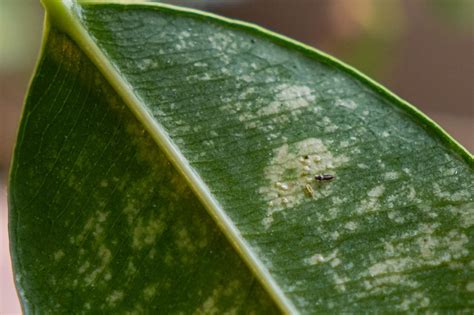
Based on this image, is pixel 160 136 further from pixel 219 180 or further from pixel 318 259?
pixel 318 259

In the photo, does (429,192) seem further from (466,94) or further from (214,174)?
(466,94)

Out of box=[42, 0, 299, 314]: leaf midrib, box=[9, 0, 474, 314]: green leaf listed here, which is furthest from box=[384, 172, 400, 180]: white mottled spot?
box=[42, 0, 299, 314]: leaf midrib

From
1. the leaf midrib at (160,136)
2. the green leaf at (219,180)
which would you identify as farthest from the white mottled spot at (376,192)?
the leaf midrib at (160,136)

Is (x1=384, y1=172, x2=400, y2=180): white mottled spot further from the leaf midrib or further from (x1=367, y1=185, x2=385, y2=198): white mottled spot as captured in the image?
the leaf midrib

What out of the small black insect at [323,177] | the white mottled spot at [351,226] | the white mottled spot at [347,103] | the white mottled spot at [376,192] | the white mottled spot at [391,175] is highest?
the white mottled spot at [347,103]

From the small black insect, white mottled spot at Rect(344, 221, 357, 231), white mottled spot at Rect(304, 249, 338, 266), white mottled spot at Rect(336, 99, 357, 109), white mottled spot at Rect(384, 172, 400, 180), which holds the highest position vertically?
white mottled spot at Rect(336, 99, 357, 109)

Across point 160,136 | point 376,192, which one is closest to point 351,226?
point 376,192

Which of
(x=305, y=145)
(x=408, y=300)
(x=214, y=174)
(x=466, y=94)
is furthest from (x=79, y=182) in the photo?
(x=466, y=94)

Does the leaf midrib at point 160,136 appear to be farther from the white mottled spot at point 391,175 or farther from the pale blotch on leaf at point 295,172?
the white mottled spot at point 391,175
